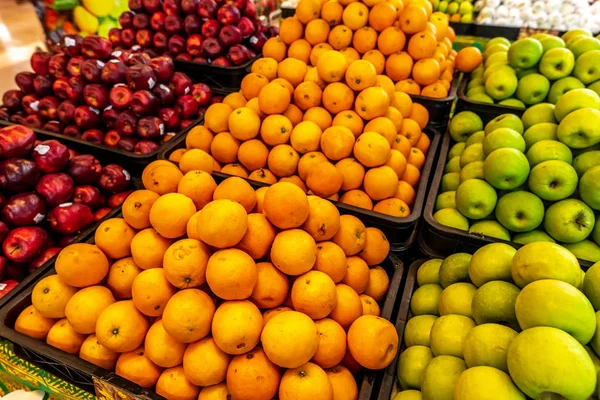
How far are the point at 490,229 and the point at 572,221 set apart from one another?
0.91 ft

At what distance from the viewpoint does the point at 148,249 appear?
1.25 metres

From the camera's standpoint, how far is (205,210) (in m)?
1.12

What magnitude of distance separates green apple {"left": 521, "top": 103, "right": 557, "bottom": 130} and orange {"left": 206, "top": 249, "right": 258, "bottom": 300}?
153 centimetres

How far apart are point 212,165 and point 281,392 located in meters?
1.08

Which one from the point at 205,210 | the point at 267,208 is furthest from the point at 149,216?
the point at 267,208

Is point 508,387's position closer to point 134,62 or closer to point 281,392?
point 281,392

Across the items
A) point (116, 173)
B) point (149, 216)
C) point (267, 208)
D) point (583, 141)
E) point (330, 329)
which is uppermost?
point (583, 141)

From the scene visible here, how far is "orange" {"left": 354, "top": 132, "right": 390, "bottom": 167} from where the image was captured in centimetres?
164

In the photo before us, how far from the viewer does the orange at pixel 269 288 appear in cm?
116

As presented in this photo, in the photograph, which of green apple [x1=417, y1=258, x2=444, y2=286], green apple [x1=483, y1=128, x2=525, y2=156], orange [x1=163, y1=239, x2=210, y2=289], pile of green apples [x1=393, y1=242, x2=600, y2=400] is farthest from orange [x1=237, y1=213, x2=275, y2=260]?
green apple [x1=483, y1=128, x2=525, y2=156]

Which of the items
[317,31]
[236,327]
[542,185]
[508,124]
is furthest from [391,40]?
[236,327]

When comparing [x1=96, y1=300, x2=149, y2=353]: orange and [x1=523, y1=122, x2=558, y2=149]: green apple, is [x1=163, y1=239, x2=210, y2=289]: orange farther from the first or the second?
[x1=523, y1=122, x2=558, y2=149]: green apple

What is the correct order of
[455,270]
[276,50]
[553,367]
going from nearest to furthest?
[553,367] → [455,270] → [276,50]

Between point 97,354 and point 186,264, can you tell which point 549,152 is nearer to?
point 186,264
